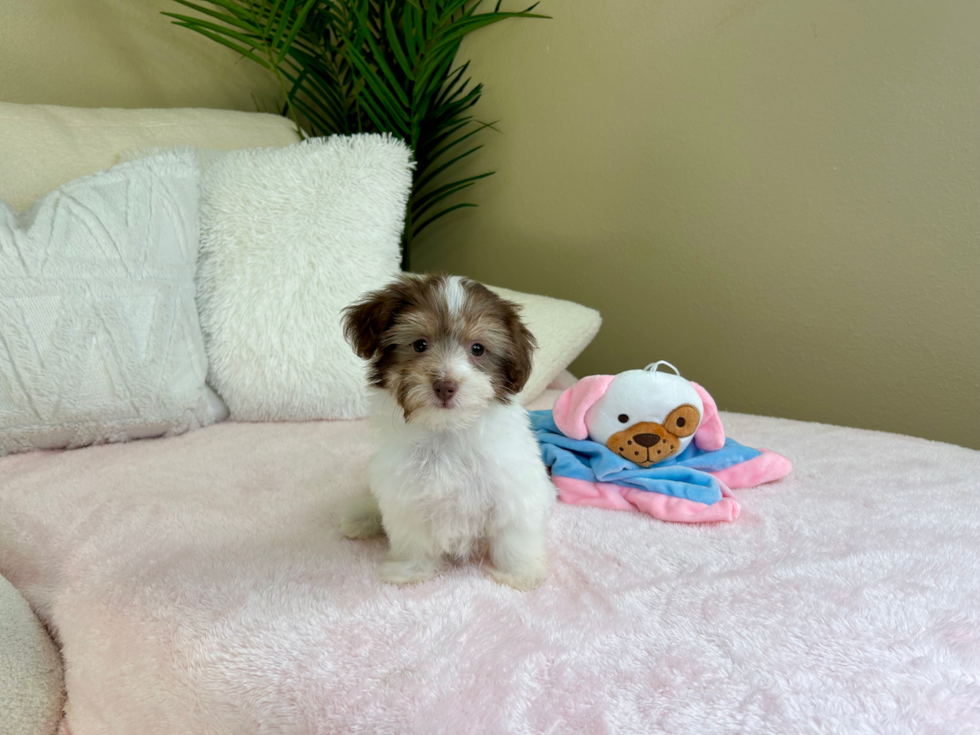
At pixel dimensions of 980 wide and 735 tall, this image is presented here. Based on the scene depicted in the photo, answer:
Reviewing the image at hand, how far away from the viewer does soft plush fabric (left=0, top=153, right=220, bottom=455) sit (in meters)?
1.59

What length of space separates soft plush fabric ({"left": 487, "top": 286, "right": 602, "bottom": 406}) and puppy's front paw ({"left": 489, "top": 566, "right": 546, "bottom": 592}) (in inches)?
36.4

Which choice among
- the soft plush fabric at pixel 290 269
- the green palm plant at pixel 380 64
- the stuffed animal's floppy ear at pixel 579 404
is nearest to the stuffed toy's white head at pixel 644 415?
the stuffed animal's floppy ear at pixel 579 404

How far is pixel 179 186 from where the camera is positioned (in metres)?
1.89

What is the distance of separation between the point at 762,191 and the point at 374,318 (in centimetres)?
149

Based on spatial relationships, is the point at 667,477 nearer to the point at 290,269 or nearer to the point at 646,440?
Result: the point at 646,440

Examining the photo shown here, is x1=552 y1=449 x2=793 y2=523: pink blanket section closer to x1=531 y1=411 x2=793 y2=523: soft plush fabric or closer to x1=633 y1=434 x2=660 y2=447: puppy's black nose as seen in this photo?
x1=531 y1=411 x2=793 y2=523: soft plush fabric

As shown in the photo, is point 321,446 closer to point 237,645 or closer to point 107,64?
point 237,645

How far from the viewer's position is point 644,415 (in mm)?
1481

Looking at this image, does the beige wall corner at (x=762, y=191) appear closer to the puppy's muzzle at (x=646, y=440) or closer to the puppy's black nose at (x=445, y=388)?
the puppy's muzzle at (x=646, y=440)

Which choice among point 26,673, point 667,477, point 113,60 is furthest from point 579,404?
point 113,60

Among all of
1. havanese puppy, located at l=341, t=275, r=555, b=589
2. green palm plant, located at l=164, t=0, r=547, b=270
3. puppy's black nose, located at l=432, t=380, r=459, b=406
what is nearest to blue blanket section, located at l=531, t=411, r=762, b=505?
havanese puppy, located at l=341, t=275, r=555, b=589

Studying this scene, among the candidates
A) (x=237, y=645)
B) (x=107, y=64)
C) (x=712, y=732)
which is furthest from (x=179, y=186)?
(x=712, y=732)

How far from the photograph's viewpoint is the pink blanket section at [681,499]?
53.2 inches

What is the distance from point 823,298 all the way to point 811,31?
2.53 feet
